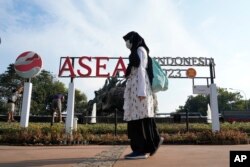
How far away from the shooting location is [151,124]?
4.96 metres

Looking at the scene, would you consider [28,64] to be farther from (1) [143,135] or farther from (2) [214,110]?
(1) [143,135]

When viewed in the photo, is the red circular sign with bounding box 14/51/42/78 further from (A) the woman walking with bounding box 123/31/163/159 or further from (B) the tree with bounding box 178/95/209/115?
(B) the tree with bounding box 178/95/209/115

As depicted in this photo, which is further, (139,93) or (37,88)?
(37,88)

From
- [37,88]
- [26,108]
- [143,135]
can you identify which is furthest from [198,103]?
[143,135]

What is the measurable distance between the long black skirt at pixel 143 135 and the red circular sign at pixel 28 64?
23.6 ft

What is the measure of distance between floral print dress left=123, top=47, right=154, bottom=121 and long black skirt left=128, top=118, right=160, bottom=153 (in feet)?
0.34

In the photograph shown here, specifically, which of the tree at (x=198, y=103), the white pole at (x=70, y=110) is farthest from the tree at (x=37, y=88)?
the white pole at (x=70, y=110)

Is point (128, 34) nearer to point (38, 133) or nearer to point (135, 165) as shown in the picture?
point (135, 165)

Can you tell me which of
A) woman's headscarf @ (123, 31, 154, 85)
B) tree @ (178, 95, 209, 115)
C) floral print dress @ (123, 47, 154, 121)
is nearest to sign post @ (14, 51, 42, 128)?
woman's headscarf @ (123, 31, 154, 85)

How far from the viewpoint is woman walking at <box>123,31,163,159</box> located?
477 centimetres

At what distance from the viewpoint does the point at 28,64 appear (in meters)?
11.3

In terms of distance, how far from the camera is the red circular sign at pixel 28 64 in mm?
11219

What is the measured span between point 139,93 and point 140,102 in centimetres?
25

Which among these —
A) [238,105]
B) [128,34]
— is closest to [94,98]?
[128,34]
